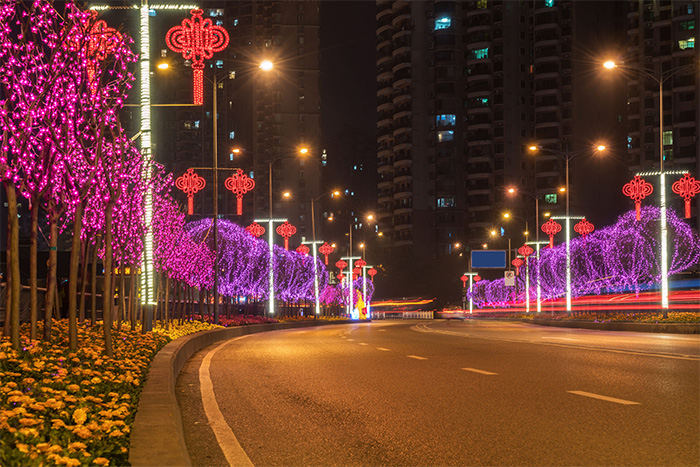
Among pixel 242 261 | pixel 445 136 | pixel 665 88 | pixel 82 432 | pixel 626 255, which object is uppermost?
pixel 665 88

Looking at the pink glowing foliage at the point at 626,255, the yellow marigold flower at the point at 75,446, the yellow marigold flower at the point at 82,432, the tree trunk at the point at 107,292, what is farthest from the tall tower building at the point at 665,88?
the yellow marigold flower at the point at 75,446

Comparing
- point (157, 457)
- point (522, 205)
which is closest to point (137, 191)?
point (157, 457)

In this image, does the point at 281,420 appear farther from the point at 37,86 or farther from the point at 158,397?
the point at 37,86

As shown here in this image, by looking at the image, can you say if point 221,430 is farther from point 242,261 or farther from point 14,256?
point 242,261

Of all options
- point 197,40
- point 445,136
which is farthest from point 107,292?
point 445,136

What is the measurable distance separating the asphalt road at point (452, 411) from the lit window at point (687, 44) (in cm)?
12804

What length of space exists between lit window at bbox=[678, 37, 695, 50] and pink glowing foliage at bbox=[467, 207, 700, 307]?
2282 inches

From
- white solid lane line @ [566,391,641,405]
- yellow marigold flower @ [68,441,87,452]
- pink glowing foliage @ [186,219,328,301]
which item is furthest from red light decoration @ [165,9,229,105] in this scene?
pink glowing foliage @ [186,219,328,301]

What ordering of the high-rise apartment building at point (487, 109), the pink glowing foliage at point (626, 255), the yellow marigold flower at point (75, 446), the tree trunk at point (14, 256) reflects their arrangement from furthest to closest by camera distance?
the high-rise apartment building at point (487, 109) → the pink glowing foliage at point (626, 255) → the tree trunk at point (14, 256) → the yellow marigold flower at point (75, 446)

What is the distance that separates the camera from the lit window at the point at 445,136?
509 ft

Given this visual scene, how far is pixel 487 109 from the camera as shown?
152 m

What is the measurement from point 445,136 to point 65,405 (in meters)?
150

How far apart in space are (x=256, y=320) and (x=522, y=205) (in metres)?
108

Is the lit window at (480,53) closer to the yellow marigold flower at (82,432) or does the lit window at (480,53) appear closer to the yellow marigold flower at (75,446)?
the yellow marigold flower at (82,432)
